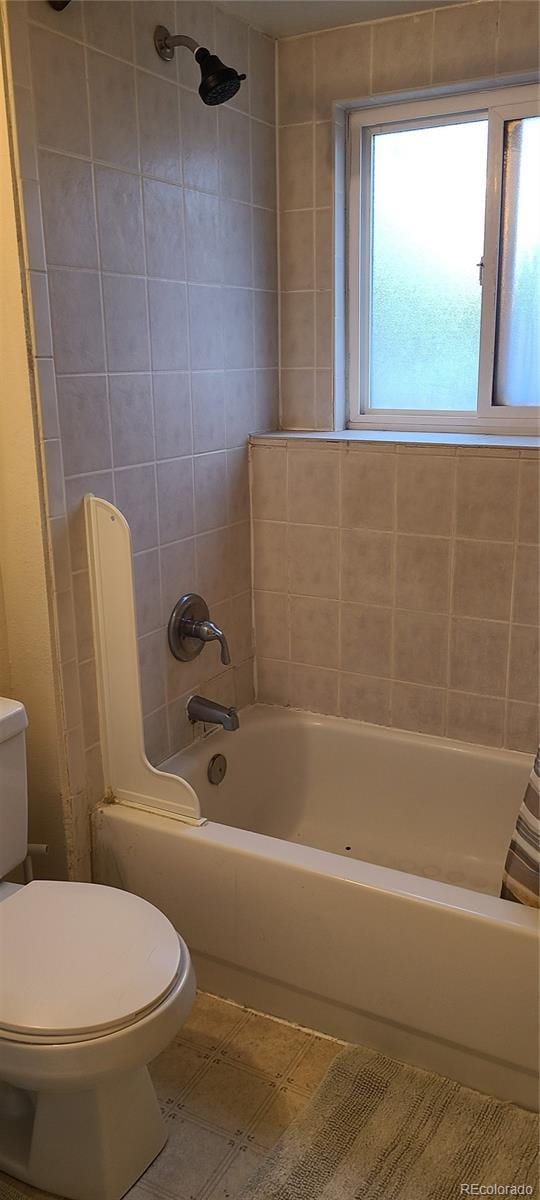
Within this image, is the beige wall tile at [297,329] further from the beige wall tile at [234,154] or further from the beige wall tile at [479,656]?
the beige wall tile at [479,656]

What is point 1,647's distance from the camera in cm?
189

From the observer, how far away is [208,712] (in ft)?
7.43

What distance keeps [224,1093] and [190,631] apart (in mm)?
992

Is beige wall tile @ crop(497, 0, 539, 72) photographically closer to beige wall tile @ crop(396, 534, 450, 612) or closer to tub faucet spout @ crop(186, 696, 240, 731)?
beige wall tile @ crop(396, 534, 450, 612)

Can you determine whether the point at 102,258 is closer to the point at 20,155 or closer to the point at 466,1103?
the point at 20,155

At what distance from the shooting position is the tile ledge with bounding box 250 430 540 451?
2129 mm

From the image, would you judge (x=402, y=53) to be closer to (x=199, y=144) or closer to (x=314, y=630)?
(x=199, y=144)

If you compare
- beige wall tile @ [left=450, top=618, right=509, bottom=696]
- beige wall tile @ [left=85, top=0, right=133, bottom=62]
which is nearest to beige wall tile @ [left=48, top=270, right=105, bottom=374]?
beige wall tile @ [left=85, top=0, right=133, bottom=62]

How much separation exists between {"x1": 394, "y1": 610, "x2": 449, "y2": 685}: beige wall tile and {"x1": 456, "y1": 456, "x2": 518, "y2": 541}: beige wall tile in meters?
0.25

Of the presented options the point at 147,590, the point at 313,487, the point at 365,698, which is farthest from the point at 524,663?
the point at 147,590

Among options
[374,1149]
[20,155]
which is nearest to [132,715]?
[374,1149]

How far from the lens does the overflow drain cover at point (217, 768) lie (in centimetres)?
228

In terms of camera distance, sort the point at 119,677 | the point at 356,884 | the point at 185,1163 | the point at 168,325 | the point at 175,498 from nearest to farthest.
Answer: the point at 185,1163 → the point at 356,884 → the point at 119,677 → the point at 168,325 → the point at 175,498

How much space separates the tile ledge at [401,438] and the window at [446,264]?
0.08 meters
